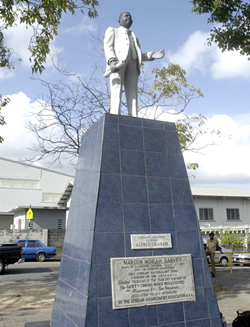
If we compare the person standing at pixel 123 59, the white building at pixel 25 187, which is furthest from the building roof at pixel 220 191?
the person standing at pixel 123 59

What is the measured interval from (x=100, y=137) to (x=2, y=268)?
36.5 feet

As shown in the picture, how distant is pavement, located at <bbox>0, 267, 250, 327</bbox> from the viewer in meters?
6.77

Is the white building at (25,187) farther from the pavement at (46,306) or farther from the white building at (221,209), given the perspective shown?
the pavement at (46,306)

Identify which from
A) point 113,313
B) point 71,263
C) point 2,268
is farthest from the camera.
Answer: point 2,268

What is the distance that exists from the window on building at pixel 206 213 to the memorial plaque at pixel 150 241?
72.3 feet

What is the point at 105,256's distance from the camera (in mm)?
4797

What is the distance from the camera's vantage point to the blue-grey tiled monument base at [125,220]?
4.70 meters

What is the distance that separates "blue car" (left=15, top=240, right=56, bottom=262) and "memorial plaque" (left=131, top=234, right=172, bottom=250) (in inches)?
622

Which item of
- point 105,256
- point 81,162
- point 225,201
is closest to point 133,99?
point 81,162

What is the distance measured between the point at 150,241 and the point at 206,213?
22.7 m

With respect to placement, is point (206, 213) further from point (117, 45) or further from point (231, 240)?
point (117, 45)

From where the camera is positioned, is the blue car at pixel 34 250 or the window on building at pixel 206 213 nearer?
the blue car at pixel 34 250

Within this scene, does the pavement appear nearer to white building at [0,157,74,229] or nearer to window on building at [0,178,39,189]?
white building at [0,157,74,229]

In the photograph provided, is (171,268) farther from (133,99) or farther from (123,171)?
(133,99)
